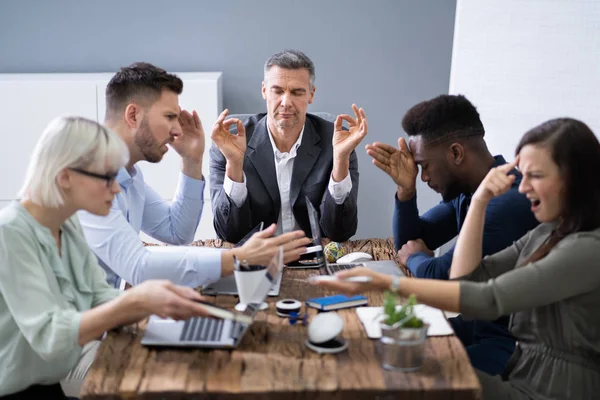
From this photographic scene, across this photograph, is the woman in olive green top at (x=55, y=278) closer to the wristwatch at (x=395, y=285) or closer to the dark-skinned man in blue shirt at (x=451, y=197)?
the wristwatch at (x=395, y=285)

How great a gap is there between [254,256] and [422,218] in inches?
37.9

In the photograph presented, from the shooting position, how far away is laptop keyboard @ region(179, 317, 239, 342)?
1.85 metres

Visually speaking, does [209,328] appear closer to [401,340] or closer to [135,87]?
[401,340]

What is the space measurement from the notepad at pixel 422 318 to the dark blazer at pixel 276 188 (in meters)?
1.04

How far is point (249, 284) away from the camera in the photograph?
6.57 feet

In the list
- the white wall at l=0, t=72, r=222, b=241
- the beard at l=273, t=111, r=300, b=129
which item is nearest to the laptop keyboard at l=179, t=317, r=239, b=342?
the beard at l=273, t=111, r=300, b=129

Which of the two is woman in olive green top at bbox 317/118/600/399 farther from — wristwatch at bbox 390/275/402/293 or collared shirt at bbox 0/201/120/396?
collared shirt at bbox 0/201/120/396

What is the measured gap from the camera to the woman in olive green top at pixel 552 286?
1.83 metres

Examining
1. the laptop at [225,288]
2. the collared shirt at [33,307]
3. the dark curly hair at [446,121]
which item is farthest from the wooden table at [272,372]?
the dark curly hair at [446,121]

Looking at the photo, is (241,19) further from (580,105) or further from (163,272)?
(163,272)

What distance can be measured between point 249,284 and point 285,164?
137cm

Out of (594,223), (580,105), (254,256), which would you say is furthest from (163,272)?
(580,105)

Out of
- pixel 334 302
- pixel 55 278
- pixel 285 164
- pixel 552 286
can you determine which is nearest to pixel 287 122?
pixel 285 164

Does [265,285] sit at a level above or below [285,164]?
below
